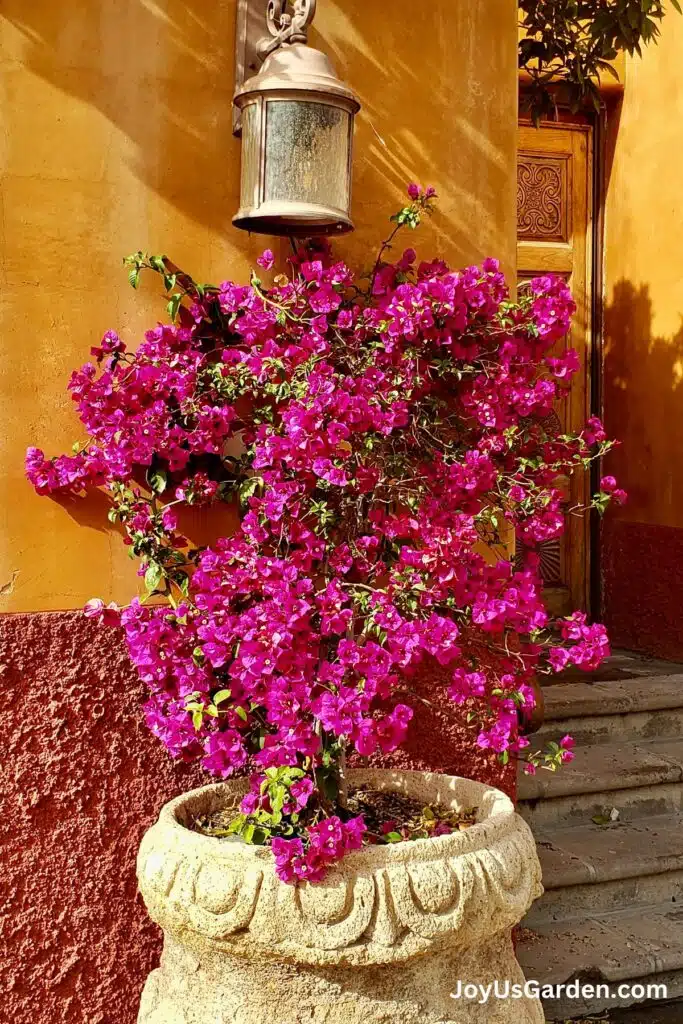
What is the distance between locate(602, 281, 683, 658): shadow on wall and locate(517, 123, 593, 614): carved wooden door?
157mm

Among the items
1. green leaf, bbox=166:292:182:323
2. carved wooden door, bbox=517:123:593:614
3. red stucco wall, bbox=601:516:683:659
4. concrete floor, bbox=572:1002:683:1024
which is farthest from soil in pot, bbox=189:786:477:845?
carved wooden door, bbox=517:123:593:614

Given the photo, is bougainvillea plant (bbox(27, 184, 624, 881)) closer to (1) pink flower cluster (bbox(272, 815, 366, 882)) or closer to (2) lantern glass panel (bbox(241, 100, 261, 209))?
(1) pink flower cluster (bbox(272, 815, 366, 882))

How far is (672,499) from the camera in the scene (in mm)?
5559

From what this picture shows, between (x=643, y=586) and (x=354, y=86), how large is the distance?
3.42 meters

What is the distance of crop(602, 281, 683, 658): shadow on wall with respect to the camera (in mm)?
5570

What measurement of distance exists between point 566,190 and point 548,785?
330cm

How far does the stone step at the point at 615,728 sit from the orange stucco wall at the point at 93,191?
89.4 inches

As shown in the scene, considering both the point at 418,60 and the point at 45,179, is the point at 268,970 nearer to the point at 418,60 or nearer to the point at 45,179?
the point at 45,179

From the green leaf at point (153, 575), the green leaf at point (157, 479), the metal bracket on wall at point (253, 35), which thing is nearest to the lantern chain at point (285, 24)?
the metal bracket on wall at point (253, 35)

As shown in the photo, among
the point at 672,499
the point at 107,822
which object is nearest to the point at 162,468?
the point at 107,822

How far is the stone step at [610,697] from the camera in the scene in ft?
15.0

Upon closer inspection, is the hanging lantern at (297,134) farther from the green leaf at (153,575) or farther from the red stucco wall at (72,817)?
the red stucco wall at (72,817)

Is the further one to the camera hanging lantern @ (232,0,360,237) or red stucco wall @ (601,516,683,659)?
red stucco wall @ (601,516,683,659)

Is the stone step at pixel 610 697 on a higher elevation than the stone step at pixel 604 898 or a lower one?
higher
